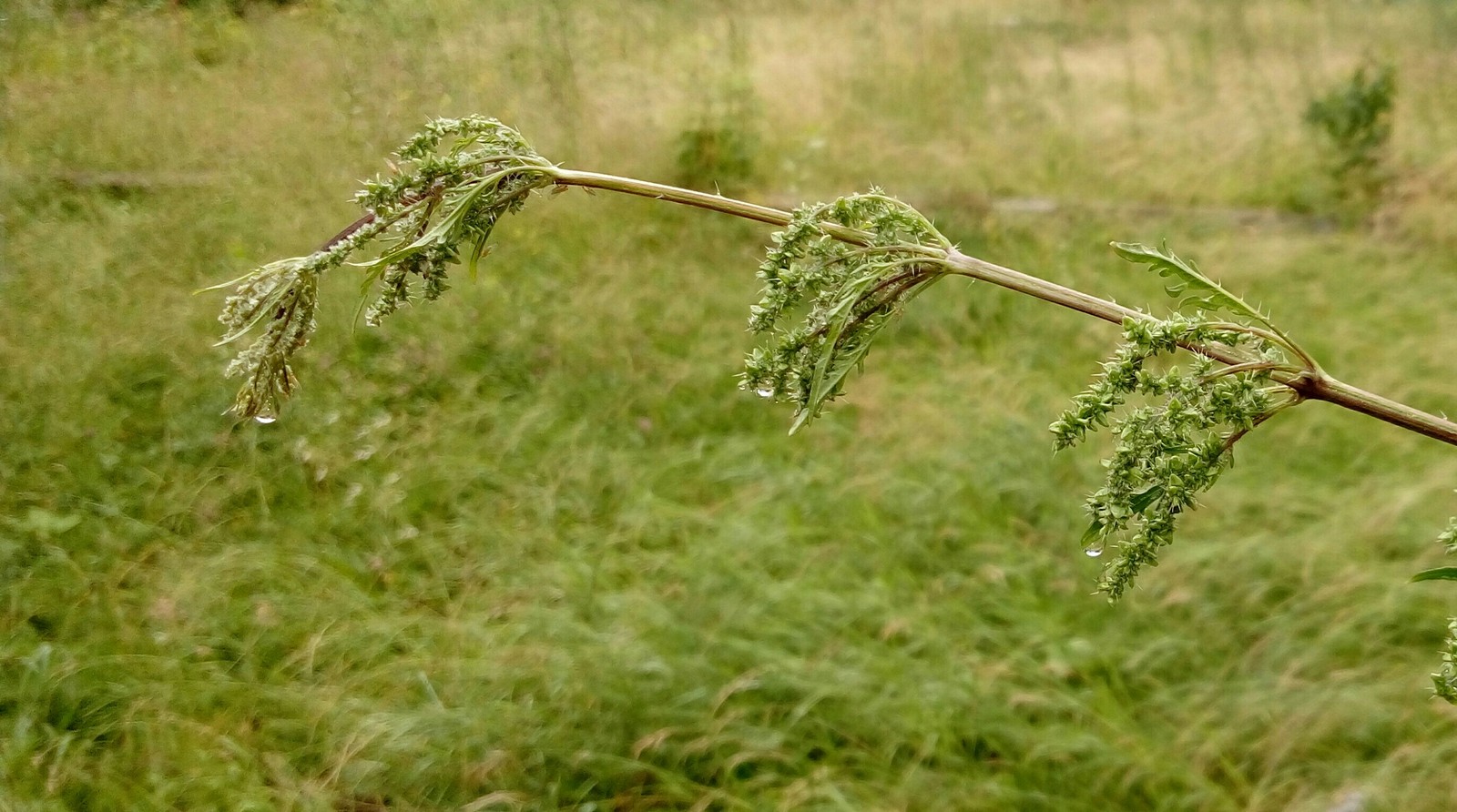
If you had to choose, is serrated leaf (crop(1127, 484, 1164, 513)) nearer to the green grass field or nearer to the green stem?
the green stem

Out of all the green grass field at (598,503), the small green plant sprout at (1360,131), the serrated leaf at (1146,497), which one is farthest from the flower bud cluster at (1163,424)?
the small green plant sprout at (1360,131)

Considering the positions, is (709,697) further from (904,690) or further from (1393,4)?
(1393,4)

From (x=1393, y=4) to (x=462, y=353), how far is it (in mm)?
8038

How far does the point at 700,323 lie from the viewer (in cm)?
417

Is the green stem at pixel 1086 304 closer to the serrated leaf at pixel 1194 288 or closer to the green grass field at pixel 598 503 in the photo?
the serrated leaf at pixel 1194 288

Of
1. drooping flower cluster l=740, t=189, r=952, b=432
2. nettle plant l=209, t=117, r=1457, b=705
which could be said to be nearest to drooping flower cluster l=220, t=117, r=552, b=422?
nettle plant l=209, t=117, r=1457, b=705

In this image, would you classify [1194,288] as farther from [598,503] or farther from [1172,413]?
[598,503]

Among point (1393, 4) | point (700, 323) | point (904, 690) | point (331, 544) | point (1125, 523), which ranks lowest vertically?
point (904, 690)

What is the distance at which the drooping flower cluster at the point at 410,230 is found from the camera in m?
0.58

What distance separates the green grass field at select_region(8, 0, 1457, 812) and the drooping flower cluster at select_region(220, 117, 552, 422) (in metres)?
1.91

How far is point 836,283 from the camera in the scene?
59 centimetres

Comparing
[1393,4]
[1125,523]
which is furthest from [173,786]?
[1393,4]

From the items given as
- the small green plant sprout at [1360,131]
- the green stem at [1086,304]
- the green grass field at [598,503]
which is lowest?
the green grass field at [598,503]

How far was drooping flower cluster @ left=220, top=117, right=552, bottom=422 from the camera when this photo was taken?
58cm
